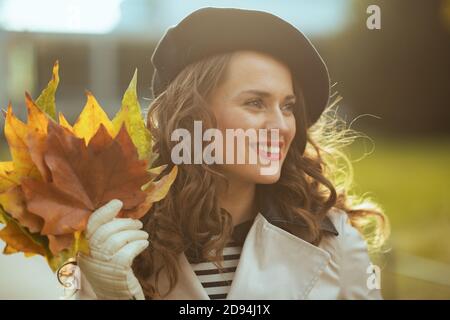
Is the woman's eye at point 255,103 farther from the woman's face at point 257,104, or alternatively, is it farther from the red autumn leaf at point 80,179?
the red autumn leaf at point 80,179

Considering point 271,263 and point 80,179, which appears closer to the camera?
point 80,179

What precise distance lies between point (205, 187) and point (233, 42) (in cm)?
36

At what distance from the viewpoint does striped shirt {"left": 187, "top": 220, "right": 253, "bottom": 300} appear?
1.63 m

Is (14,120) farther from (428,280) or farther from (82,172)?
(428,280)

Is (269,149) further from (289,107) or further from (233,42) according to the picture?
(233,42)

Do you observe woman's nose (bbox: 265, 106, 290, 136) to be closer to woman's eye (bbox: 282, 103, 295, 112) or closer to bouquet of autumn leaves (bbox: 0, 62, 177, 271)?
woman's eye (bbox: 282, 103, 295, 112)

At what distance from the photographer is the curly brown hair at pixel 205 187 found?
159cm

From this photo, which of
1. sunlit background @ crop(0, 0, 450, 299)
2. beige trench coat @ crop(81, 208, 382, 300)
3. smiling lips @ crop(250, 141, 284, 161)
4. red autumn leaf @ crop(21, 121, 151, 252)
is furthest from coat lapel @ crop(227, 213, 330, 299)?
red autumn leaf @ crop(21, 121, 151, 252)

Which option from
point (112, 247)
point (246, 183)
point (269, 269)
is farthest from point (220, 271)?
Result: point (112, 247)

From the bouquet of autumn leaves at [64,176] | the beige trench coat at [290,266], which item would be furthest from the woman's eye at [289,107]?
the bouquet of autumn leaves at [64,176]

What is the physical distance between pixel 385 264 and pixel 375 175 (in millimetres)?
240

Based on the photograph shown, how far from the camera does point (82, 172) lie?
1.38 m

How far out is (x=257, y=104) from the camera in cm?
161

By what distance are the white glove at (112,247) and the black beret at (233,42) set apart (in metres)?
0.38
